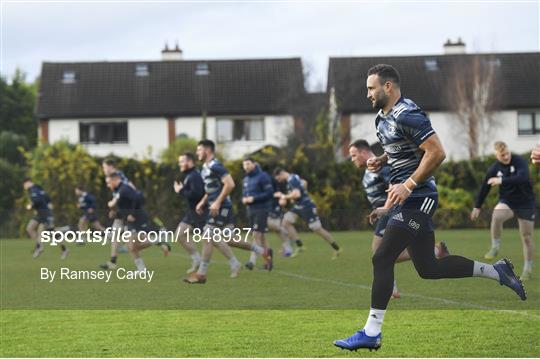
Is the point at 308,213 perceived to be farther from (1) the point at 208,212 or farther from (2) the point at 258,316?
(2) the point at 258,316

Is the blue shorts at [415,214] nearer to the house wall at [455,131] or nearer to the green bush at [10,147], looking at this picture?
the house wall at [455,131]

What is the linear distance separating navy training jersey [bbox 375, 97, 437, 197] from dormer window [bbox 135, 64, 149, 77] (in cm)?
4834

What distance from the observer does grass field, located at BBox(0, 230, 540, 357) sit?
9859 millimetres

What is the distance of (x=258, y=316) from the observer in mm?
12258

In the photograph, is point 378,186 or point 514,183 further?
point 514,183

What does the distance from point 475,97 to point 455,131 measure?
2319 mm

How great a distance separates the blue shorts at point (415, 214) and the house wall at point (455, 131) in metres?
40.0

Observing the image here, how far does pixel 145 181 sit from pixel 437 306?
81.7 ft

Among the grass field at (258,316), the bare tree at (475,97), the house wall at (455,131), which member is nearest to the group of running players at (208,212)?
the grass field at (258,316)

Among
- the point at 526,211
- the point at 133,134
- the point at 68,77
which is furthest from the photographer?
the point at 68,77

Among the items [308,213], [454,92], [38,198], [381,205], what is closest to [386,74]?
[381,205]

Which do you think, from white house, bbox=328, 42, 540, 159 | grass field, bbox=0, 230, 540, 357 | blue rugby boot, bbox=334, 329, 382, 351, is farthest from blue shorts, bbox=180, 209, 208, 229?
white house, bbox=328, 42, 540, 159

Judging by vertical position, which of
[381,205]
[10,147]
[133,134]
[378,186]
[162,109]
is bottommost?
[381,205]

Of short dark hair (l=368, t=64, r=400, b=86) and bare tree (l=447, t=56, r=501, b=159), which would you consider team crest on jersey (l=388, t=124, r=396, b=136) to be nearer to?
short dark hair (l=368, t=64, r=400, b=86)
